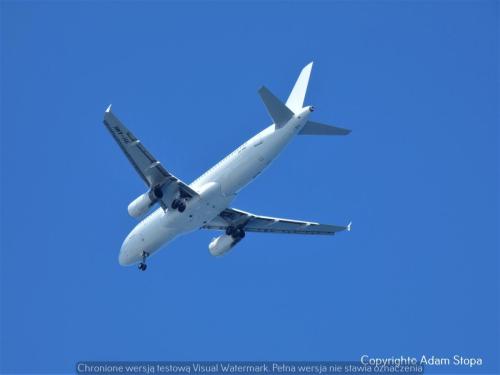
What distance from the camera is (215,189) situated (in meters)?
50.9

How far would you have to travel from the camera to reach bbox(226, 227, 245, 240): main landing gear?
191 ft

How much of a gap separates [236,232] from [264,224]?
78.5 inches

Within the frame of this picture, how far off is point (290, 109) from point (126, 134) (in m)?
8.86

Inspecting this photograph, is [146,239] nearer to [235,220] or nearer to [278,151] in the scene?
[235,220]

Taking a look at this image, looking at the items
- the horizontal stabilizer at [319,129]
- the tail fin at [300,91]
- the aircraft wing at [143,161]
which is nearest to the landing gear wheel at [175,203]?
the aircraft wing at [143,161]

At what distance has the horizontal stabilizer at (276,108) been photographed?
47.9 meters

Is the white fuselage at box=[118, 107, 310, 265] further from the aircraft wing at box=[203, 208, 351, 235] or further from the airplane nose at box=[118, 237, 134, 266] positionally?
the aircraft wing at box=[203, 208, 351, 235]

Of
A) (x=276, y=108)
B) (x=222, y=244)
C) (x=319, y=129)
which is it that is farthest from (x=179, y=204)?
(x=319, y=129)

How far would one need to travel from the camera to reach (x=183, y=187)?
Result: 51.0m

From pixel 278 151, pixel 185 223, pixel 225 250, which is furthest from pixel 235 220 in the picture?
pixel 278 151

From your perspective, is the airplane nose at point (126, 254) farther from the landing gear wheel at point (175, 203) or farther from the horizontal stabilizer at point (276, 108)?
the horizontal stabilizer at point (276, 108)

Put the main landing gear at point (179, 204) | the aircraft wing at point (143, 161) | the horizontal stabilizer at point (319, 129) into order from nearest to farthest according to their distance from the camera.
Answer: the aircraft wing at point (143, 161) < the horizontal stabilizer at point (319, 129) < the main landing gear at point (179, 204)

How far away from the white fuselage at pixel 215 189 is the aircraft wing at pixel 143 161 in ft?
3.73

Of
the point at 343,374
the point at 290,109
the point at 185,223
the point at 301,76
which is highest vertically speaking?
the point at 301,76
